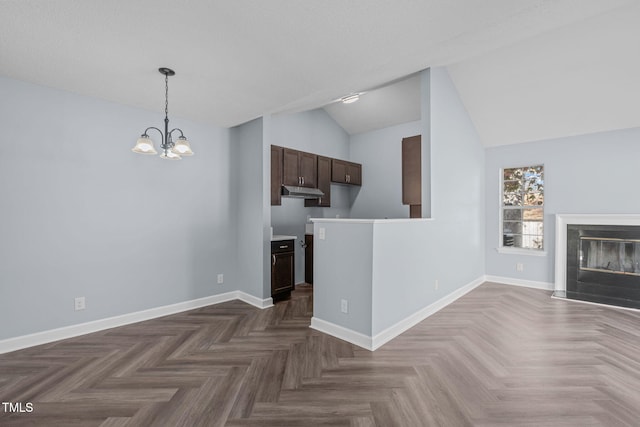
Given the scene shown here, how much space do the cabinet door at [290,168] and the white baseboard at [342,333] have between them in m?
2.14

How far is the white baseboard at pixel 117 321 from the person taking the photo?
281 centimetres

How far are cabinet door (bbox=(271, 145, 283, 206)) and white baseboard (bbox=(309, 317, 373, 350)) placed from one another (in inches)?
71.7

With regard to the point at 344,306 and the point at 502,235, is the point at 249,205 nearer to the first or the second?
the point at 344,306

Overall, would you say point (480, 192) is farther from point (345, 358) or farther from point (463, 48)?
point (345, 358)

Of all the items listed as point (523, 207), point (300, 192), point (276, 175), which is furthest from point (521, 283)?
point (276, 175)

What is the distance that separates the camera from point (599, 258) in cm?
432

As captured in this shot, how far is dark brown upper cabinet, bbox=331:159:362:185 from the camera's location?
5.43m

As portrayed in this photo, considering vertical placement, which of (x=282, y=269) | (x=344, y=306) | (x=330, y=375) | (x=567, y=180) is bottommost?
(x=330, y=375)

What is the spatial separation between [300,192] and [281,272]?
1240 mm

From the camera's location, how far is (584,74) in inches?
146

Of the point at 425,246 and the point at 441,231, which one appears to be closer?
the point at 425,246

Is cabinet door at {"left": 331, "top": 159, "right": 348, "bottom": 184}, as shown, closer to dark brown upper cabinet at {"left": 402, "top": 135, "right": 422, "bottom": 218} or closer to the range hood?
the range hood

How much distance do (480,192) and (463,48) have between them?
3.12m

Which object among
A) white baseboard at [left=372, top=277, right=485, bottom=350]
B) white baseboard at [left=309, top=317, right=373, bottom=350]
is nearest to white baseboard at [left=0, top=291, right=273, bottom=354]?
white baseboard at [left=309, top=317, right=373, bottom=350]
